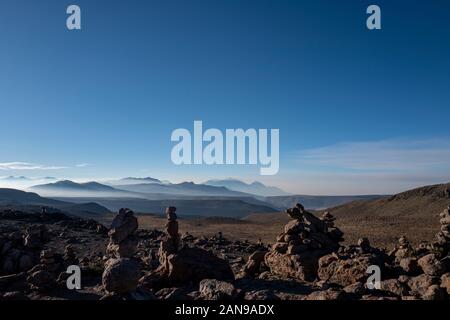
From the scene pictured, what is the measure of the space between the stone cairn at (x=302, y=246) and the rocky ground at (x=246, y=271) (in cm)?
4

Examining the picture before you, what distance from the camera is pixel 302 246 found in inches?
775

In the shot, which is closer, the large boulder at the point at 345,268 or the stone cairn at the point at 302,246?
the large boulder at the point at 345,268

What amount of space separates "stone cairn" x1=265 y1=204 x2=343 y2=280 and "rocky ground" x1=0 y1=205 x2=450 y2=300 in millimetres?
44

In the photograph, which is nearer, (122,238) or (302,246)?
(302,246)

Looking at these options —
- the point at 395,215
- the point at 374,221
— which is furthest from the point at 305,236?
the point at 395,215

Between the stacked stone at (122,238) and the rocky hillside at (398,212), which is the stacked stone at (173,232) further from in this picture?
the rocky hillside at (398,212)

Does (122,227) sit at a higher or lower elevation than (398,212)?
higher

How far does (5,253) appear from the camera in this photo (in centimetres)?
2233

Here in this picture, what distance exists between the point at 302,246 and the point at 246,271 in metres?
3.10

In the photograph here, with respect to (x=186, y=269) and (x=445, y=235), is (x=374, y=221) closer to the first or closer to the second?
(x=445, y=235)

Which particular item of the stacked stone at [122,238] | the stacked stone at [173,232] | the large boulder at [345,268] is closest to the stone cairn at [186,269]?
the stacked stone at [173,232]

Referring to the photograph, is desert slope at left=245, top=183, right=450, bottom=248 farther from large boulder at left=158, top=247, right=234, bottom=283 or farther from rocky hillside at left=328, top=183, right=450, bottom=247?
large boulder at left=158, top=247, right=234, bottom=283

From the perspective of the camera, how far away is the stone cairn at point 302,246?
731 inches
